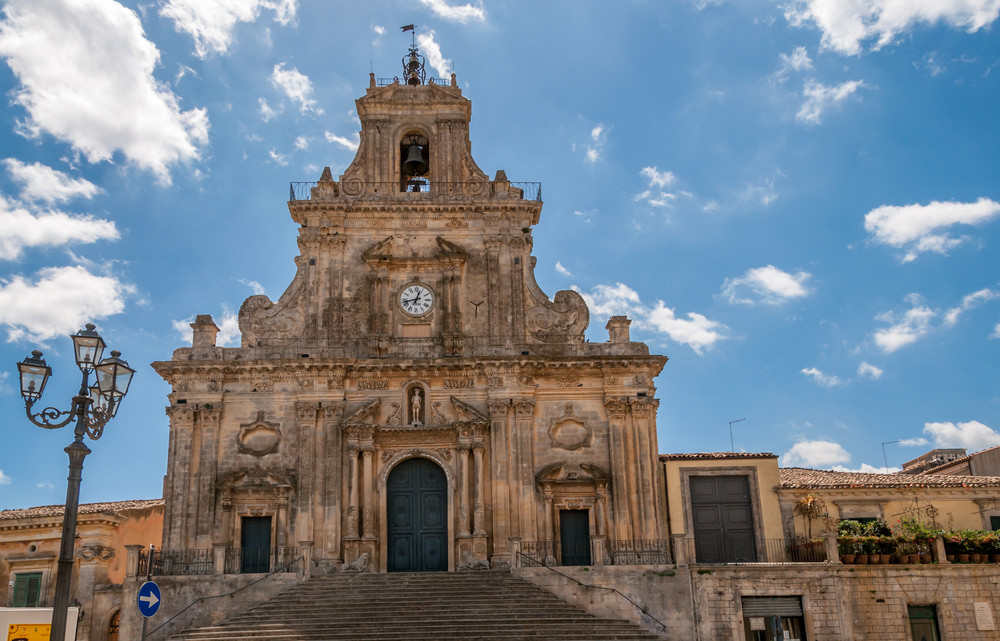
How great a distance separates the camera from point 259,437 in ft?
88.7

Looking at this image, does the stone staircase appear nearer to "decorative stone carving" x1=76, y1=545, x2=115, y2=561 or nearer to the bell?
"decorative stone carving" x1=76, y1=545, x2=115, y2=561

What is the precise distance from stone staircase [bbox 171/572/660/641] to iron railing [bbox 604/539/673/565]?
3.55 metres

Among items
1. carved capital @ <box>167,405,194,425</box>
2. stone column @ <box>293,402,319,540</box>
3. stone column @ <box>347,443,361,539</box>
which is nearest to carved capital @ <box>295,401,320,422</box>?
stone column @ <box>293,402,319,540</box>

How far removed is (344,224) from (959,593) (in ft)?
68.4

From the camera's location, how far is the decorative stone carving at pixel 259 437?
2688 cm

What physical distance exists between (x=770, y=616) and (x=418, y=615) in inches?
355

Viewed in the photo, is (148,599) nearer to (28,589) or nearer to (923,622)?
(28,589)

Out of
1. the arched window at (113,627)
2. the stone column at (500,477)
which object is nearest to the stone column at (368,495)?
the stone column at (500,477)

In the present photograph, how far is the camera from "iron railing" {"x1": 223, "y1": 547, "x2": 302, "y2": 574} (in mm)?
25500

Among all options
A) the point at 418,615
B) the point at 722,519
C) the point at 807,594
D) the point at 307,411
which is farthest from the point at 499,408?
the point at 807,594

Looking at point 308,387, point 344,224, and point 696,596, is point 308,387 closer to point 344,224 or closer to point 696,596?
point 344,224

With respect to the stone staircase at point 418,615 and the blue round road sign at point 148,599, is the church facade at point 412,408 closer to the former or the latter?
the stone staircase at point 418,615

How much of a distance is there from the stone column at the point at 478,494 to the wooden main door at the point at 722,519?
6431 mm

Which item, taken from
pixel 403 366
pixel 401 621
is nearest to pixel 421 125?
pixel 403 366
